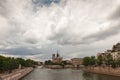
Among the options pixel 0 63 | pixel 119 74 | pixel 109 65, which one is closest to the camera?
pixel 119 74

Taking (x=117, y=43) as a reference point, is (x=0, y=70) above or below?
below

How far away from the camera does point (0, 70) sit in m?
102

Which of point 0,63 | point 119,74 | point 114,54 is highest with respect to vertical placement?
point 114,54

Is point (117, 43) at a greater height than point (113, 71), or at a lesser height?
greater

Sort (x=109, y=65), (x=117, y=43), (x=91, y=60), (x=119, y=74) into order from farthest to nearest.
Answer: (x=117, y=43) → (x=91, y=60) → (x=109, y=65) → (x=119, y=74)

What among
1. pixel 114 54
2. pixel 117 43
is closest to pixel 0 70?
pixel 114 54

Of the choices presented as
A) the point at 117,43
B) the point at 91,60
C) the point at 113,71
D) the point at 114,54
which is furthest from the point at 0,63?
the point at 117,43

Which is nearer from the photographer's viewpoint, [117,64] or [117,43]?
[117,64]

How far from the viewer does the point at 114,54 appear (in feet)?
551

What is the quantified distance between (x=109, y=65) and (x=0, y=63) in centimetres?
5374

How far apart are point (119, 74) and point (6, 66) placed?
1962 inches

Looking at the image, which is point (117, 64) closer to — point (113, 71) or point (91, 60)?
point (113, 71)

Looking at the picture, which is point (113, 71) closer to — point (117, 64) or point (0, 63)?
point (117, 64)

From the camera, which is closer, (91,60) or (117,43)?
(91,60)
